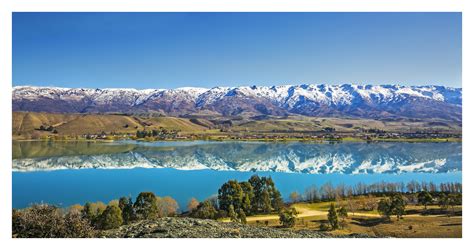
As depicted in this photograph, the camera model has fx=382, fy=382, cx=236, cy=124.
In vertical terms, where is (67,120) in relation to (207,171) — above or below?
above

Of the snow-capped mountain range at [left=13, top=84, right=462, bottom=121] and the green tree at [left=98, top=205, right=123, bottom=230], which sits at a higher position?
the snow-capped mountain range at [left=13, top=84, right=462, bottom=121]

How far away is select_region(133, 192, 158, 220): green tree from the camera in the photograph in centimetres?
849

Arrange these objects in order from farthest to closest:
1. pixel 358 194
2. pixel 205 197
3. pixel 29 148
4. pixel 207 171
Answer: pixel 29 148
pixel 207 171
pixel 358 194
pixel 205 197

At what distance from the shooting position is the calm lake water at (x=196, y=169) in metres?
12.7

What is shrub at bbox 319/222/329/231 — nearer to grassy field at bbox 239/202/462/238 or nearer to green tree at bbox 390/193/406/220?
grassy field at bbox 239/202/462/238

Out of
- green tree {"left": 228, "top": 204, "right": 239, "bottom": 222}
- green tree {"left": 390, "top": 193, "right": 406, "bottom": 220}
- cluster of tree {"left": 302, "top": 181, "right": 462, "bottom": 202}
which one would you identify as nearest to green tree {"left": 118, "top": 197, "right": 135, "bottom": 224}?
green tree {"left": 228, "top": 204, "right": 239, "bottom": 222}

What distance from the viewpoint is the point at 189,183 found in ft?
46.4

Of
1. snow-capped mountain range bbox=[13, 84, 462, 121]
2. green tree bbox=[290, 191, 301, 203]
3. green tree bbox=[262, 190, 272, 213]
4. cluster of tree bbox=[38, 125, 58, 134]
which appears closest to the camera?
green tree bbox=[262, 190, 272, 213]

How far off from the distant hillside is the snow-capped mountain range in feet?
176

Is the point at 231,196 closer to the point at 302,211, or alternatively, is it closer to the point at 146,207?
the point at 302,211

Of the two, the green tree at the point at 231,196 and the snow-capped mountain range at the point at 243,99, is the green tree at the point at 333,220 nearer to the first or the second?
the green tree at the point at 231,196
